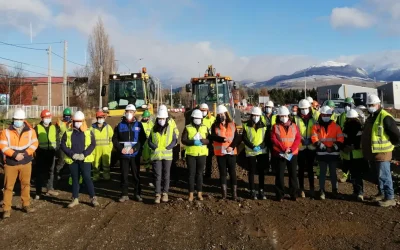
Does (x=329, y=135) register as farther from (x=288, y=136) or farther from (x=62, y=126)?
(x=62, y=126)

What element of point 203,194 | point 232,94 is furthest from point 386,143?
point 232,94

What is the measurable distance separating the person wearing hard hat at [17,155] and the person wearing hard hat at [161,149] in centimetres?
222

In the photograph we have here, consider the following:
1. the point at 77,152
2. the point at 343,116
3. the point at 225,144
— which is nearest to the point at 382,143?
the point at 343,116

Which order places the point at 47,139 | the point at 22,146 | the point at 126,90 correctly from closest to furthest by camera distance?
the point at 22,146
the point at 47,139
the point at 126,90

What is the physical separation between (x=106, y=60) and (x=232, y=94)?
120ft

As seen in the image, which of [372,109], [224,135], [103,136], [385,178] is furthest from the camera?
[103,136]

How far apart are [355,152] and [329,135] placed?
0.66m

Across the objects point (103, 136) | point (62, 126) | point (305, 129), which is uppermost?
point (62, 126)

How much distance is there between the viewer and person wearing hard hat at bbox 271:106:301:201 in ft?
23.4

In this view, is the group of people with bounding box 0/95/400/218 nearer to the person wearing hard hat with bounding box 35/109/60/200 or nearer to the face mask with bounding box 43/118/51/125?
the person wearing hard hat with bounding box 35/109/60/200

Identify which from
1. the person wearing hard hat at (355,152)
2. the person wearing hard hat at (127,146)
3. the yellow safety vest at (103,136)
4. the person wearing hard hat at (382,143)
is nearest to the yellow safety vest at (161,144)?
the person wearing hard hat at (127,146)

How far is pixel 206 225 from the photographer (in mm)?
5973

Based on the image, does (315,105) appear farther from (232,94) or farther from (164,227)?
(164,227)

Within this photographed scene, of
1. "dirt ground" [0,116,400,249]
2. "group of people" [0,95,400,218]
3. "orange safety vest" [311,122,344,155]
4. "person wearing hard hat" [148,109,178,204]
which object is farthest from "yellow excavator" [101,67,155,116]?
"orange safety vest" [311,122,344,155]
